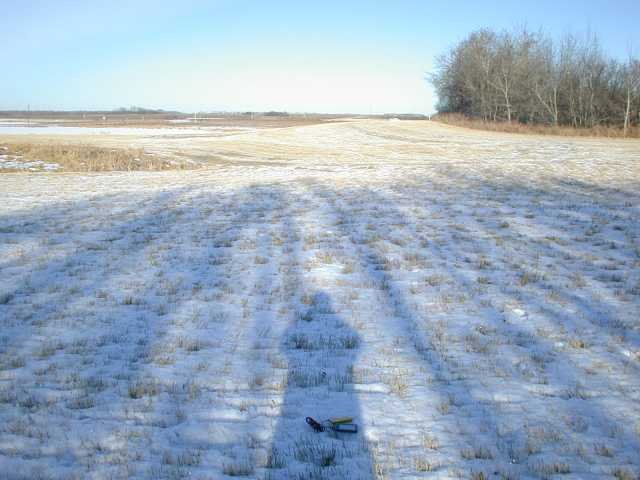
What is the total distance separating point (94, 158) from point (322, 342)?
2158 cm

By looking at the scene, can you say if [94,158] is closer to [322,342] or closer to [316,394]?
[322,342]

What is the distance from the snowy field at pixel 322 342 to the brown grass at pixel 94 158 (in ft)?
35.5

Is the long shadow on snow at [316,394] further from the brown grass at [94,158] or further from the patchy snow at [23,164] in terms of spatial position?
the patchy snow at [23,164]

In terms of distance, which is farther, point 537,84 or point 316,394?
point 537,84

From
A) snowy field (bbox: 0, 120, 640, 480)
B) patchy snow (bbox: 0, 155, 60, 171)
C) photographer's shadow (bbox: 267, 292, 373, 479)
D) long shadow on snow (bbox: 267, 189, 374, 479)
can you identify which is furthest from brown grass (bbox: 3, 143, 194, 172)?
photographer's shadow (bbox: 267, 292, 373, 479)

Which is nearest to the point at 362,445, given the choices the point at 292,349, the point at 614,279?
the point at 292,349

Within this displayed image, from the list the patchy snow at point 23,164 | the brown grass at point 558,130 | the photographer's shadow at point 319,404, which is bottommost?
the photographer's shadow at point 319,404

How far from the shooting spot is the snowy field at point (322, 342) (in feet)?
11.3

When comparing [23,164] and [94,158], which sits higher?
[94,158]

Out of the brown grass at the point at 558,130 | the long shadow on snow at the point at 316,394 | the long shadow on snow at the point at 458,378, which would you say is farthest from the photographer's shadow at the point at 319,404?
the brown grass at the point at 558,130

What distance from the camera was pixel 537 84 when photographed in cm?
4984

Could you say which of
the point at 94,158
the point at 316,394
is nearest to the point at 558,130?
the point at 94,158

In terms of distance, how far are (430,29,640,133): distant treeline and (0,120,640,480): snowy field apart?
3881 cm

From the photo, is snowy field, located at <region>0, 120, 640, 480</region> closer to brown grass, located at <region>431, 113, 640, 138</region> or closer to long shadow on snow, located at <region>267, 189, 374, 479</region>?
long shadow on snow, located at <region>267, 189, 374, 479</region>
